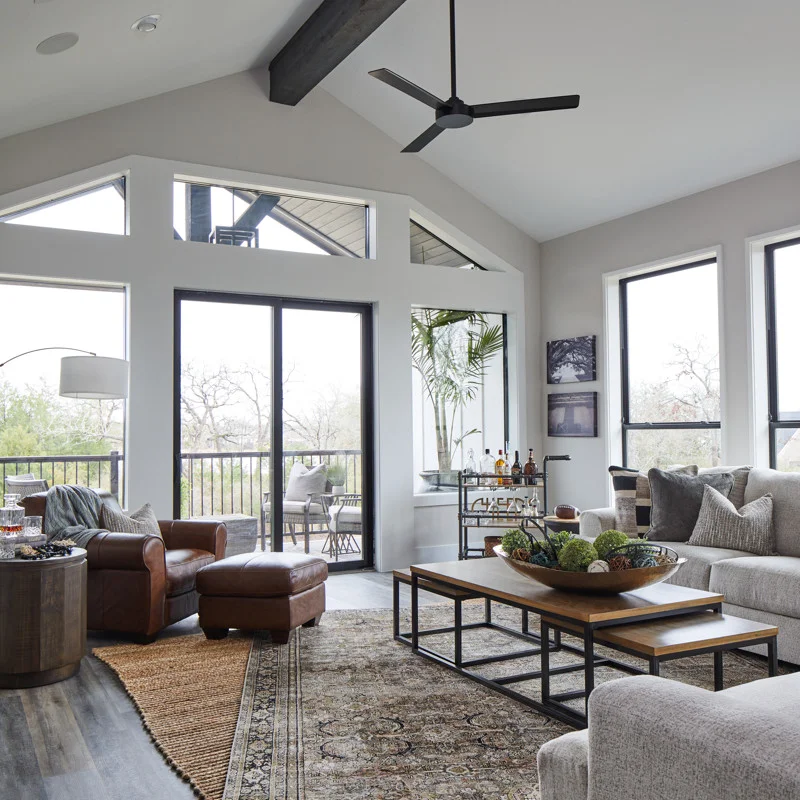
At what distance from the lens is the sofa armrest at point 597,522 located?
4879mm

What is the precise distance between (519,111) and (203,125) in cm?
277

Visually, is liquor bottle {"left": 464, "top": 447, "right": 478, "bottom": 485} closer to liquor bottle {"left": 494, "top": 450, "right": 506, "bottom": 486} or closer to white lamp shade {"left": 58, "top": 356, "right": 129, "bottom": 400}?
liquor bottle {"left": 494, "top": 450, "right": 506, "bottom": 486}

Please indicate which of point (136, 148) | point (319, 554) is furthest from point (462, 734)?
point (136, 148)

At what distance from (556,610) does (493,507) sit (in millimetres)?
3434

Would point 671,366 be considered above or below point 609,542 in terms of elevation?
above

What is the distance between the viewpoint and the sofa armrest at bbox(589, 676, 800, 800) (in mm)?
1146

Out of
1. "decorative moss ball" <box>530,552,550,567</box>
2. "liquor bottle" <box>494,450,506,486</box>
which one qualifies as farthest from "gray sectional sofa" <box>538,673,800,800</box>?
"liquor bottle" <box>494,450,506,486</box>

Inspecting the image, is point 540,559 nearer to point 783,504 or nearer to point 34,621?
point 783,504

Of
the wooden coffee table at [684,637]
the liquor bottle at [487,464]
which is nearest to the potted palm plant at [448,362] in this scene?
the liquor bottle at [487,464]

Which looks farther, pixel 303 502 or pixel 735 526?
pixel 303 502

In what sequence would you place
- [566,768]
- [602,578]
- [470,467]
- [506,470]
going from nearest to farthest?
[566,768] → [602,578] → [506,470] → [470,467]

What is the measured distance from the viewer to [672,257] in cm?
579

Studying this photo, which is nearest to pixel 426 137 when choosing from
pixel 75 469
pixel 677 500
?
pixel 677 500

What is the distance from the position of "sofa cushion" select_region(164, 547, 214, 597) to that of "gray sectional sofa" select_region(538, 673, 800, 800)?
10.2 ft
